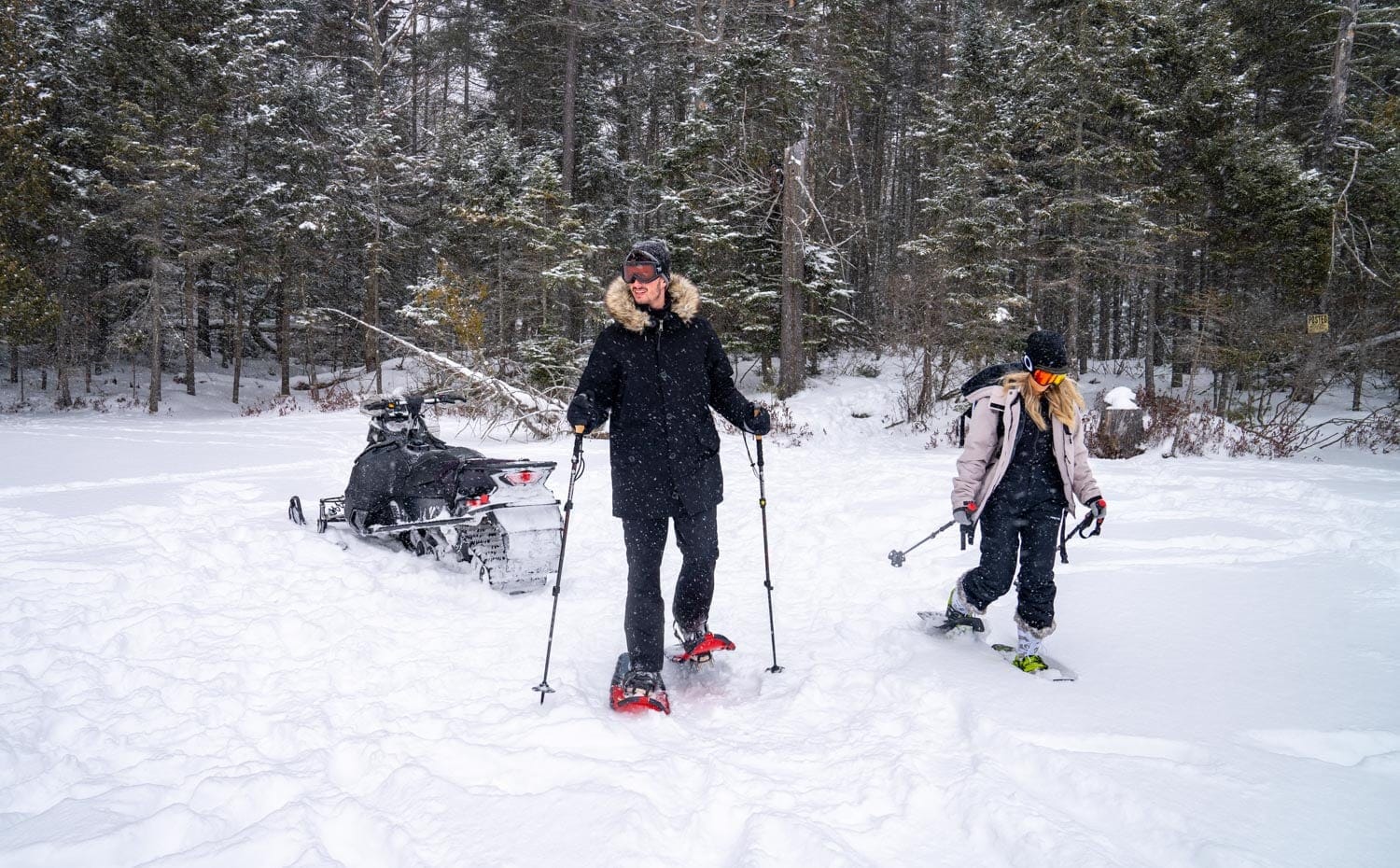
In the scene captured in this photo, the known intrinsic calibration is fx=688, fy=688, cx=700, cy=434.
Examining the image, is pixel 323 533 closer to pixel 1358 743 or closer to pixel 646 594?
pixel 646 594

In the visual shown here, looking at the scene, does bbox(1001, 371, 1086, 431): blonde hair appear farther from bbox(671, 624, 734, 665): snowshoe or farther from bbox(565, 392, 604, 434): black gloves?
bbox(565, 392, 604, 434): black gloves

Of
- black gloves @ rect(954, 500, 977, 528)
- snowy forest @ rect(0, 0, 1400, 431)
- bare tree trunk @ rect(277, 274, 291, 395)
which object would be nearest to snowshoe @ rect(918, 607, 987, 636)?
black gloves @ rect(954, 500, 977, 528)

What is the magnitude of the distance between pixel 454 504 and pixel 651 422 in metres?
2.43

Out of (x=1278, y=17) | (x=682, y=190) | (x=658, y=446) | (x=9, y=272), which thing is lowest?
(x=658, y=446)

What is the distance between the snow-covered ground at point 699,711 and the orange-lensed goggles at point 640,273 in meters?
2.07

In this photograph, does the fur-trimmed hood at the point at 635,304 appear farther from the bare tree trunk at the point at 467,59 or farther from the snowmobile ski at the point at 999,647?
the bare tree trunk at the point at 467,59

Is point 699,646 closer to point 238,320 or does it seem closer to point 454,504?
point 454,504

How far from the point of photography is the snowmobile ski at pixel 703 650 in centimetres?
376

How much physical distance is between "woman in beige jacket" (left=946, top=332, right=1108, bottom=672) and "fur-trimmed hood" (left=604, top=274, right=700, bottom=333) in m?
1.75

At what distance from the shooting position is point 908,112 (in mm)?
A: 27922

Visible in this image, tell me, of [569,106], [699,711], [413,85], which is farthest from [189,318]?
[699,711]

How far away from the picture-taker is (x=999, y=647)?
400 cm

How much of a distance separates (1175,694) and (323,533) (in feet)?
20.7

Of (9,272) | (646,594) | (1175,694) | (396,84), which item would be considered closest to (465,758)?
(646,594)
